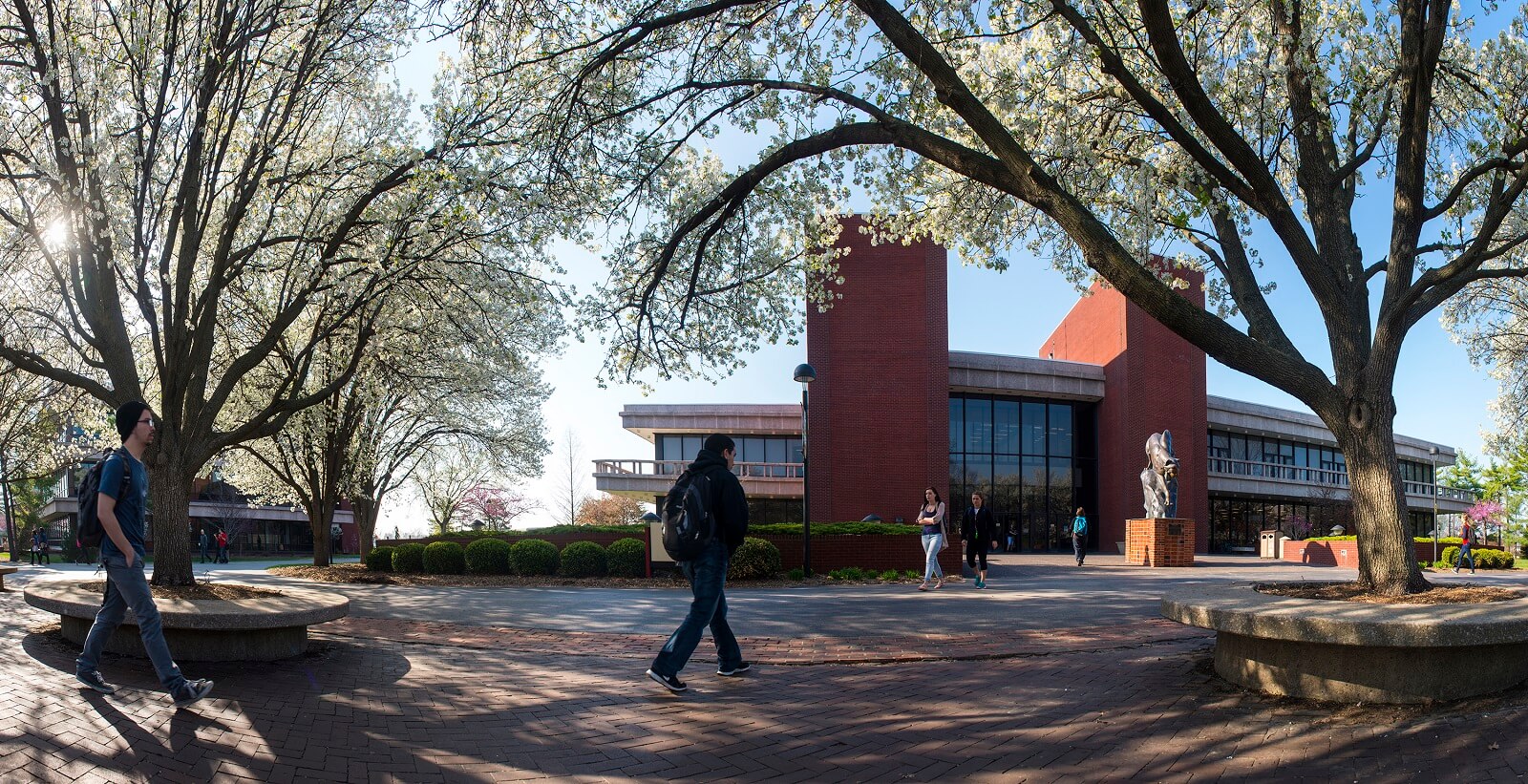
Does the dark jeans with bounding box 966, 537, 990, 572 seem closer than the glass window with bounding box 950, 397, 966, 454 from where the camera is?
Yes

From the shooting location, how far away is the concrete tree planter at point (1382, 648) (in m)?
5.26

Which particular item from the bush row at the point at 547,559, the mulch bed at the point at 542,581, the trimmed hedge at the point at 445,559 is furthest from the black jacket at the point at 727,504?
the trimmed hedge at the point at 445,559

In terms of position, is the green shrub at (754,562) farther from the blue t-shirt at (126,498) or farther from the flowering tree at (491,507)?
the flowering tree at (491,507)

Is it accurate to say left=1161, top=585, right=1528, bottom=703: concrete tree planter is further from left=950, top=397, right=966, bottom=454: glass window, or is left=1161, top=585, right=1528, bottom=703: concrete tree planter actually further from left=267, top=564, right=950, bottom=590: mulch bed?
left=950, top=397, right=966, bottom=454: glass window

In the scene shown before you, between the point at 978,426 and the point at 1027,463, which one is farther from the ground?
the point at 978,426

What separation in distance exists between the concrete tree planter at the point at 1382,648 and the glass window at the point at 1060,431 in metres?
30.5

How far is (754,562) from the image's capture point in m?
16.4

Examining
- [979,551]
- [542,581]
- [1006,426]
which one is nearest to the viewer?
[979,551]

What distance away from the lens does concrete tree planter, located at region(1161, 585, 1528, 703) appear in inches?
207

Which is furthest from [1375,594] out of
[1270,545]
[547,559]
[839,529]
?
[1270,545]

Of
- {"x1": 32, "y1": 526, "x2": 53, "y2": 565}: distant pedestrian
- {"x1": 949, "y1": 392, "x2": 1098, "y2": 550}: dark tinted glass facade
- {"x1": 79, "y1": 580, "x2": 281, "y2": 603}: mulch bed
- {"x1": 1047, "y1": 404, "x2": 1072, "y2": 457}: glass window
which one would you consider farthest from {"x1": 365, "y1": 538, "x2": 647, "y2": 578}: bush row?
{"x1": 32, "y1": 526, "x2": 53, "y2": 565}: distant pedestrian

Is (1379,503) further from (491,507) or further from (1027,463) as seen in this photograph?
(491,507)

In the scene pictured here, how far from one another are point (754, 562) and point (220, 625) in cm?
1035

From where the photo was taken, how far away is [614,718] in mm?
5508
